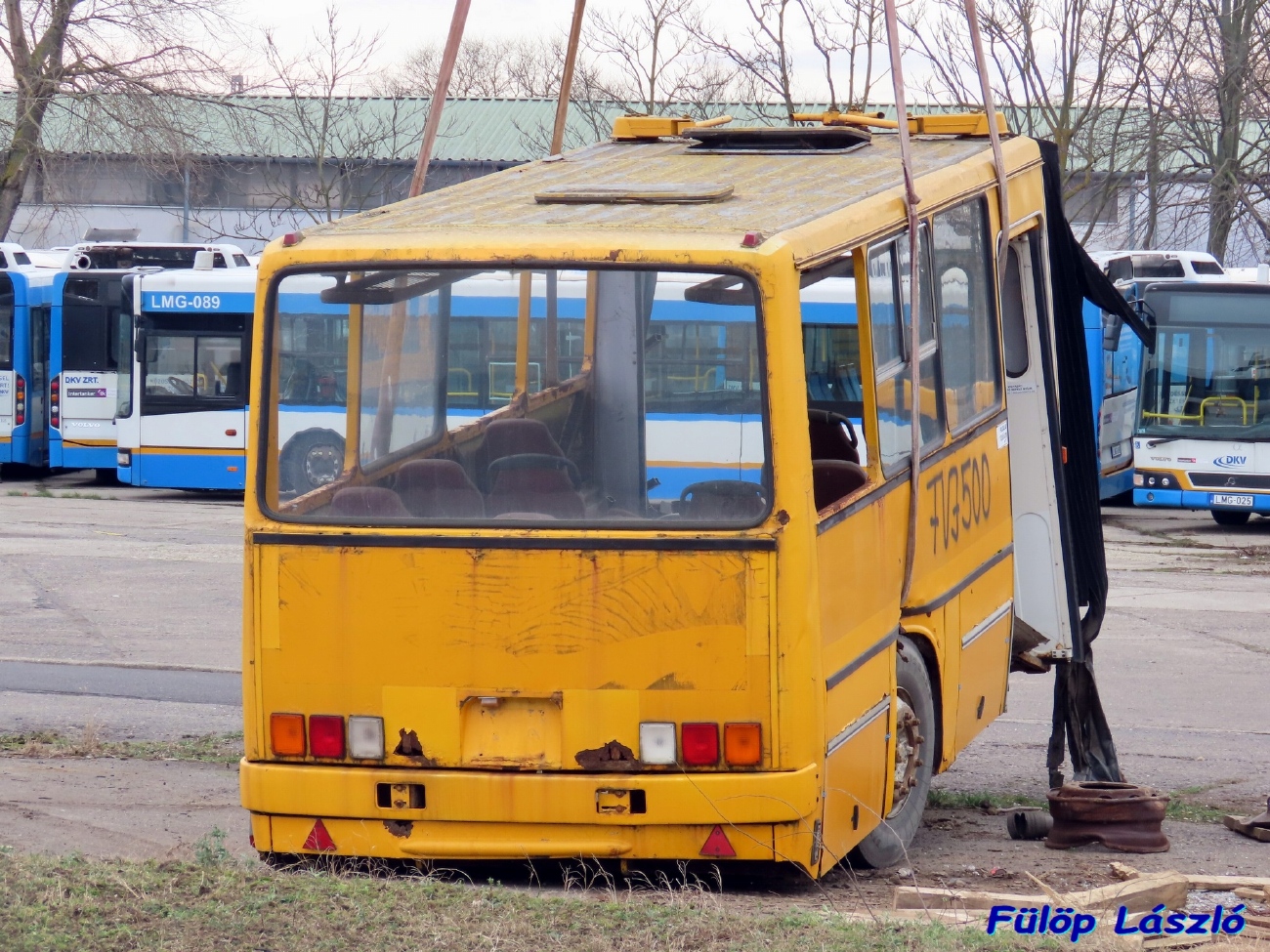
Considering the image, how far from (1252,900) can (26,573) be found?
39.1 ft

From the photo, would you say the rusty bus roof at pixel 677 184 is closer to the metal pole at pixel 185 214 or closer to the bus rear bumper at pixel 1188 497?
the bus rear bumper at pixel 1188 497

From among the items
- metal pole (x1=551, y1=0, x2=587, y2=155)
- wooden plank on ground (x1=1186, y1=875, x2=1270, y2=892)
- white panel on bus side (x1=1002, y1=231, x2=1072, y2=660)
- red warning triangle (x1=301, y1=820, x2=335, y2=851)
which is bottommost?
wooden plank on ground (x1=1186, y1=875, x2=1270, y2=892)

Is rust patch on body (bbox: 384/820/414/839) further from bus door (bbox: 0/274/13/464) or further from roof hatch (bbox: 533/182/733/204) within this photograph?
bus door (bbox: 0/274/13/464)

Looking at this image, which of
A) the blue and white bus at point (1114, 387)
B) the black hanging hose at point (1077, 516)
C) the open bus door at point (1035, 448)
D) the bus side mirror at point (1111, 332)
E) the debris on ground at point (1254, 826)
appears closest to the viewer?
the debris on ground at point (1254, 826)

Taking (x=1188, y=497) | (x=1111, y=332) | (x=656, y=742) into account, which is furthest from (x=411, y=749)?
(x=1111, y=332)

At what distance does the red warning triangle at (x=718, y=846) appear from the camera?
5211 mm

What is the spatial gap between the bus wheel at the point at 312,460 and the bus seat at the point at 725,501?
4.01ft

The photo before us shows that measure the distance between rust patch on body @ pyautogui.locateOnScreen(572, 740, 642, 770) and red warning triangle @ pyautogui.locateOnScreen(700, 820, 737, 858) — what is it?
1.03 feet

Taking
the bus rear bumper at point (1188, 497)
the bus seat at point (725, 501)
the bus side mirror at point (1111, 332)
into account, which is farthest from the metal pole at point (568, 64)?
the bus side mirror at point (1111, 332)

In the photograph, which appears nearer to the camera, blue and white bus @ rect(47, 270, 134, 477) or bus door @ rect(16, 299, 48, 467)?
blue and white bus @ rect(47, 270, 134, 477)

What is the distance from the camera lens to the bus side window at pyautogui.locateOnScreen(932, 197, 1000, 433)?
21.1ft

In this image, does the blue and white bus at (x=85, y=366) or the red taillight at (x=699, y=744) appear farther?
the blue and white bus at (x=85, y=366)

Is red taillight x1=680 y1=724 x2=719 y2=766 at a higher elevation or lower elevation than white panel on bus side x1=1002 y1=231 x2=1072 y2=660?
lower

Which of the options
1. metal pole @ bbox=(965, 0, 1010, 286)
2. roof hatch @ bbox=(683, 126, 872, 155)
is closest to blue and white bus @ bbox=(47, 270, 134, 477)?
roof hatch @ bbox=(683, 126, 872, 155)
